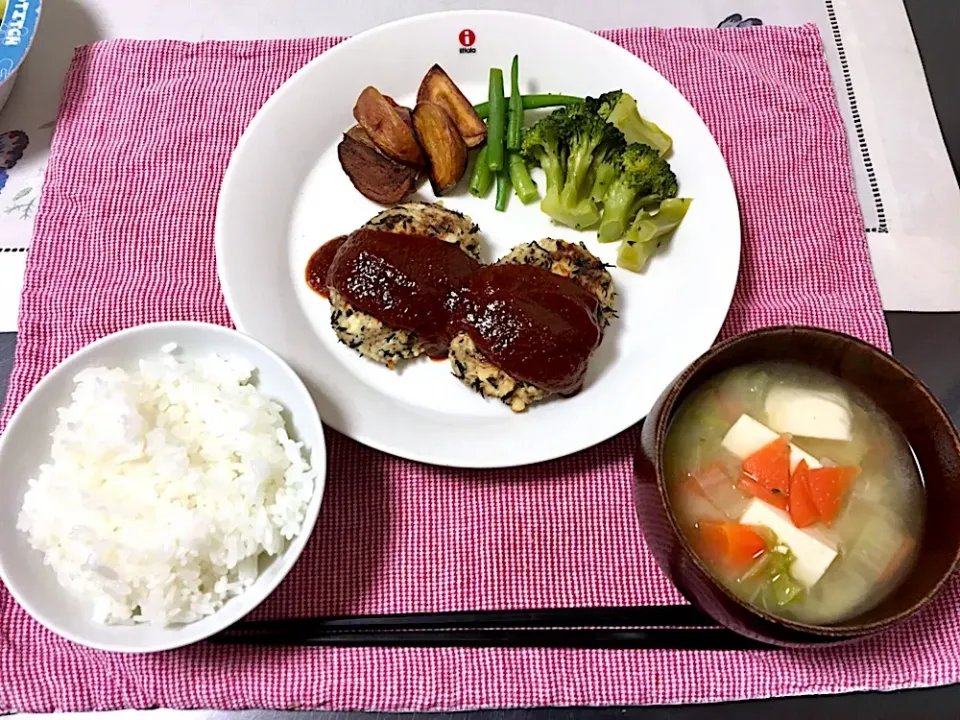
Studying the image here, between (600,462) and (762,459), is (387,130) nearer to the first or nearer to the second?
(600,462)

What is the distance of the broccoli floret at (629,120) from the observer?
256cm

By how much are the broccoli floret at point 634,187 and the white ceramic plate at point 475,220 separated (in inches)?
3.3

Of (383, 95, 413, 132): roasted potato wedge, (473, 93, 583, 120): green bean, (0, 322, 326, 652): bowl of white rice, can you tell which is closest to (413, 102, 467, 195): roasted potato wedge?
(383, 95, 413, 132): roasted potato wedge

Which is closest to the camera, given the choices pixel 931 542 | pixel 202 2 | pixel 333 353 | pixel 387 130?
pixel 931 542

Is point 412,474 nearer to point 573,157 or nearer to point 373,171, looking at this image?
point 373,171

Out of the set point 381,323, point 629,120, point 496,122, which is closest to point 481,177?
point 496,122

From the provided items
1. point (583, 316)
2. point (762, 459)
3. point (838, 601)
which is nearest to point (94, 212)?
point (583, 316)

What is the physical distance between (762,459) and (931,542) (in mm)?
420

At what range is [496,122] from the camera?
263cm

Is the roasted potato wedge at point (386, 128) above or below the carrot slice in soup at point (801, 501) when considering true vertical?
above

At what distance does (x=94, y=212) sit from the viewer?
2.66 metres

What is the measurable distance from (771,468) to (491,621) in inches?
33.0

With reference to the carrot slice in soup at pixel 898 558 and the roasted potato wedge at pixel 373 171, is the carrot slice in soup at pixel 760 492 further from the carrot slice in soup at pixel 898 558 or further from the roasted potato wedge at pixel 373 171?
the roasted potato wedge at pixel 373 171

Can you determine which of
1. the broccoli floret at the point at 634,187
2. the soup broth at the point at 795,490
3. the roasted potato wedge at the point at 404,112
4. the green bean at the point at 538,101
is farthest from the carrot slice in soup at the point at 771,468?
the roasted potato wedge at the point at 404,112
